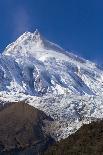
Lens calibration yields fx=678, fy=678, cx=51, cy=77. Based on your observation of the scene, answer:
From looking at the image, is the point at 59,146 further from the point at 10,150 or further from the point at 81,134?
the point at 10,150

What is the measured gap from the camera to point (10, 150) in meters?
194

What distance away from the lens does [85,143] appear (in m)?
61.5

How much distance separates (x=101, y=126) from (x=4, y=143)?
13361 cm

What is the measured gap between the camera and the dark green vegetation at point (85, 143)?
58.9m

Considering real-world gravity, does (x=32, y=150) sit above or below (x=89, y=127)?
above

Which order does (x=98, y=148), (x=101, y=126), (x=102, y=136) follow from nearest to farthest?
(x=98, y=148) < (x=102, y=136) < (x=101, y=126)

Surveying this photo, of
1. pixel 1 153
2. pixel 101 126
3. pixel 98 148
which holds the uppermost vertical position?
pixel 1 153

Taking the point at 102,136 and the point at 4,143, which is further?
the point at 4,143

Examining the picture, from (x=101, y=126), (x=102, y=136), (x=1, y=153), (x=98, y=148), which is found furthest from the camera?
(x=1, y=153)

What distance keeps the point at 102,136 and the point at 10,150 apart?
133 metres

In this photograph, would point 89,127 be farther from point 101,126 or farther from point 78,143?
point 78,143

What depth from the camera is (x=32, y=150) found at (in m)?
192

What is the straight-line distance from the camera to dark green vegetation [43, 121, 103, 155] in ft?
193

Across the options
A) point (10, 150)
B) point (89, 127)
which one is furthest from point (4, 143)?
point (89, 127)
